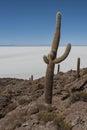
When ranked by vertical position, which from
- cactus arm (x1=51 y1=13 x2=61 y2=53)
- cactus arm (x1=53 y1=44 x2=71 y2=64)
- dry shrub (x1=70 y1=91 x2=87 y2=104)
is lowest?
dry shrub (x1=70 y1=91 x2=87 y2=104)

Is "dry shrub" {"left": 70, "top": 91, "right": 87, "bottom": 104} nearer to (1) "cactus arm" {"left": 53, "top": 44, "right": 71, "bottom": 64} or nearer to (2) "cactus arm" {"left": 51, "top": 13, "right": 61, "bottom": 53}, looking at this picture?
(1) "cactus arm" {"left": 53, "top": 44, "right": 71, "bottom": 64}

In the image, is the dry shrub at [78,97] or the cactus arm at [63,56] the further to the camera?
the cactus arm at [63,56]

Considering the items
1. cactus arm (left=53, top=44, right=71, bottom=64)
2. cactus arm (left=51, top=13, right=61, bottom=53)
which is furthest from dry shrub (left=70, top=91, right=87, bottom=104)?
cactus arm (left=51, top=13, right=61, bottom=53)

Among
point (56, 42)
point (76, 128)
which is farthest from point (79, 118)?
point (56, 42)

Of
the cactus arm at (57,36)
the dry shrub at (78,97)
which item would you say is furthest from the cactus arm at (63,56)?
the dry shrub at (78,97)

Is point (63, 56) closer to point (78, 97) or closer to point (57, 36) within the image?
Result: point (57, 36)

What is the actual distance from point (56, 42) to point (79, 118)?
553 cm

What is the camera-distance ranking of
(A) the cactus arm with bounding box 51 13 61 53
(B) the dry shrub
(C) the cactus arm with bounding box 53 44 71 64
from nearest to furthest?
(B) the dry shrub < (C) the cactus arm with bounding box 53 44 71 64 < (A) the cactus arm with bounding box 51 13 61 53

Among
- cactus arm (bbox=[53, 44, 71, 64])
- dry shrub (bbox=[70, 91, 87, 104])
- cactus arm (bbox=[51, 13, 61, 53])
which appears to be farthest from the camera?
cactus arm (bbox=[51, 13, 61, 53])

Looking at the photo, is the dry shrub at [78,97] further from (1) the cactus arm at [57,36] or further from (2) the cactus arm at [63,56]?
(1) the cactus arm at [57,36]

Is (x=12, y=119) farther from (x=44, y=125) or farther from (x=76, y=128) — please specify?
(x=76, y=128)

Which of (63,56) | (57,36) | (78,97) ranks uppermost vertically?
(57,36)

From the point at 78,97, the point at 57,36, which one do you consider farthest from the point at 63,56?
the point at 78,97

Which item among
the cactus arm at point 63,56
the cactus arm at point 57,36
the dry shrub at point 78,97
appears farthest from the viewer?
the cactus arm at point 57,36
